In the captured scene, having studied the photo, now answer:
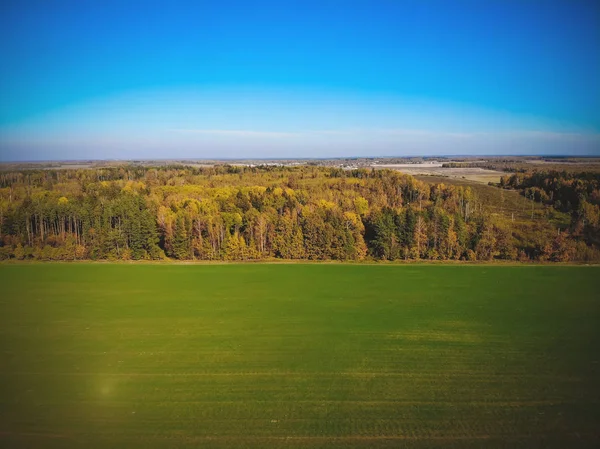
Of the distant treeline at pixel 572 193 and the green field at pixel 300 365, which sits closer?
the green field at pixel 300 365

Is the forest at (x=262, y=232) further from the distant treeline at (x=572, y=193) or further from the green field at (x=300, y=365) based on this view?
the green field at (x=300, y=365)

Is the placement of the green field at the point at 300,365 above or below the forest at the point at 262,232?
below

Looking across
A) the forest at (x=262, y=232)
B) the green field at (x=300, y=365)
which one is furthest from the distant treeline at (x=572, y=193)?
the green field at (x=300, y=365)

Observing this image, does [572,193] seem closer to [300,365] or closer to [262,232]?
[262,232]

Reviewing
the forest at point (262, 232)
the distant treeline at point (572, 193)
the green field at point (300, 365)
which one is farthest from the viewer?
the distant treeline at point (572, 193)

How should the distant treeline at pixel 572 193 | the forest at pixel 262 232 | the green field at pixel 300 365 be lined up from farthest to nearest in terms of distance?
1. the distant treeline at pixel 572 193
2. the forest at pixel 262 232
3. the green field at pixel 300 365

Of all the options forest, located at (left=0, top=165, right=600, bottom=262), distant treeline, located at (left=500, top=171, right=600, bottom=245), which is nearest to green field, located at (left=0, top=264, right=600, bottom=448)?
forest, located at (left=0, top=165, right=600, bottom=262)

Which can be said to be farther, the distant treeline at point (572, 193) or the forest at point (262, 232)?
the distant treeline at point (572, 193)

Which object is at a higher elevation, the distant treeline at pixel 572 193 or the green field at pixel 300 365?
the distant treeline at pixel 572 193
